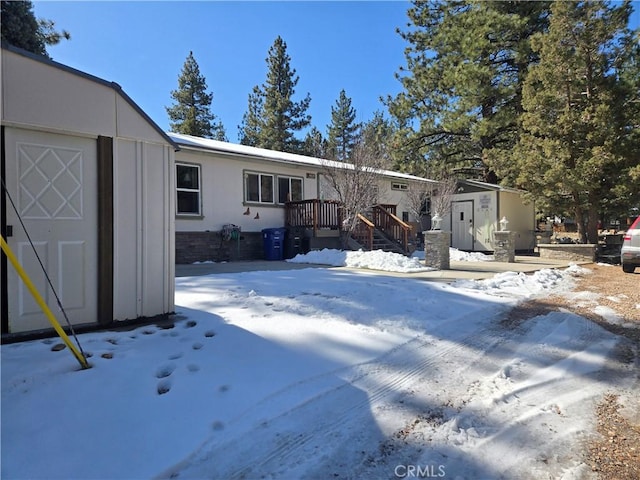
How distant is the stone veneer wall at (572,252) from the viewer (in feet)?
45.1

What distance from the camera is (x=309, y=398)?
278 cm

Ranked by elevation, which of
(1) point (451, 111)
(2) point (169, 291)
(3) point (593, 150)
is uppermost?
(1) point (451, 111)

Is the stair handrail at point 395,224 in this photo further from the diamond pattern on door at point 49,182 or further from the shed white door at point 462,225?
the diamond pattern on door at point 49,182

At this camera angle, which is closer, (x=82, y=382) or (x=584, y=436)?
(x=584, y=436)

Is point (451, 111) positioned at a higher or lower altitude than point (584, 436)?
higher

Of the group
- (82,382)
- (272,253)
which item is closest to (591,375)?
(82,382)

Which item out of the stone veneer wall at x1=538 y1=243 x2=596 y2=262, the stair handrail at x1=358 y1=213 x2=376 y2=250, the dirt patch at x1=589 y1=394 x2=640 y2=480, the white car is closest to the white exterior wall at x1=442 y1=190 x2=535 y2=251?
the stone veneer wall at x1=538 y1=243 x2=596 y2=262

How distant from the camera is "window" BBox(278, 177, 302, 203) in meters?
14.4

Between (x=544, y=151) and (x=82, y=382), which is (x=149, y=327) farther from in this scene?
(x=544, y=151)

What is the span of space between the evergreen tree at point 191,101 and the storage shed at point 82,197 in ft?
108

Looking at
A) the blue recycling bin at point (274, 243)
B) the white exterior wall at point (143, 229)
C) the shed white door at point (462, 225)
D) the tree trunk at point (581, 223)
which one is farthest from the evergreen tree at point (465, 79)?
the white exterior wall at point (143, 229)

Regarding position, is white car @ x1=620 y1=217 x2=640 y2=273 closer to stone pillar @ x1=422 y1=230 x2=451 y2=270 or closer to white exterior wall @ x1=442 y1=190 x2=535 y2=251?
stone pillar @ x1=422 y1=230 x2=451 y2=270

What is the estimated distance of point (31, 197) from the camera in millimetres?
3523

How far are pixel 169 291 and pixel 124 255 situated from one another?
2.13 feet
